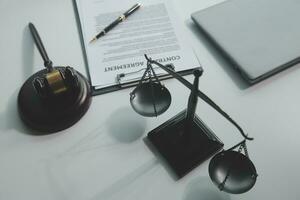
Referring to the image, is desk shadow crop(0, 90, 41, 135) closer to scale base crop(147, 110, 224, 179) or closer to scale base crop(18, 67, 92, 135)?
scale base crop(18, 67, 92, 135)

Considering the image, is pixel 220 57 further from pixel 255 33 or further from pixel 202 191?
pixel 202 191

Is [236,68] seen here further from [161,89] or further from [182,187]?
[182,187]

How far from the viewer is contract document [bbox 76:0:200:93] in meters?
0.76

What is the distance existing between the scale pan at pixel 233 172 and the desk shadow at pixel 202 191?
0.06 meters

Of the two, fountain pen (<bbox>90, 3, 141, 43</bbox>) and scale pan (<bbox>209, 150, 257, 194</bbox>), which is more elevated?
fountain pen (<bbox>90, 3, 141, 43</bbox>)

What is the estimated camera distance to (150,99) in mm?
662

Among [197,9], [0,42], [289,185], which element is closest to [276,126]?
[289,185]

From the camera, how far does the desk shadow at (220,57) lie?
0.76 metres

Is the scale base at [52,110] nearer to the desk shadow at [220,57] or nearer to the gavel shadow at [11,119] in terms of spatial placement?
the gavel shadow at [11,119]

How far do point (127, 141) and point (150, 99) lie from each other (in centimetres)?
10

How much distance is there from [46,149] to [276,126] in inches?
18.4

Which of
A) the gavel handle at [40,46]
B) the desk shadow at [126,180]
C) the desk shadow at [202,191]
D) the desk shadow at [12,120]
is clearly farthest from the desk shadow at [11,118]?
the desk shadow at [202,191]

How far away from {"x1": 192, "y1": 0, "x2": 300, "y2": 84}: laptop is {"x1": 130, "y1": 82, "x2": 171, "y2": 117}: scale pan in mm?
197

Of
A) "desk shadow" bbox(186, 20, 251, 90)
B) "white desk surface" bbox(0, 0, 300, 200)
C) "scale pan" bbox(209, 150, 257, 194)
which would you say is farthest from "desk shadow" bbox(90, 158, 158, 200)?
"desk shadow" bbox(186, 20, 251, 90)
